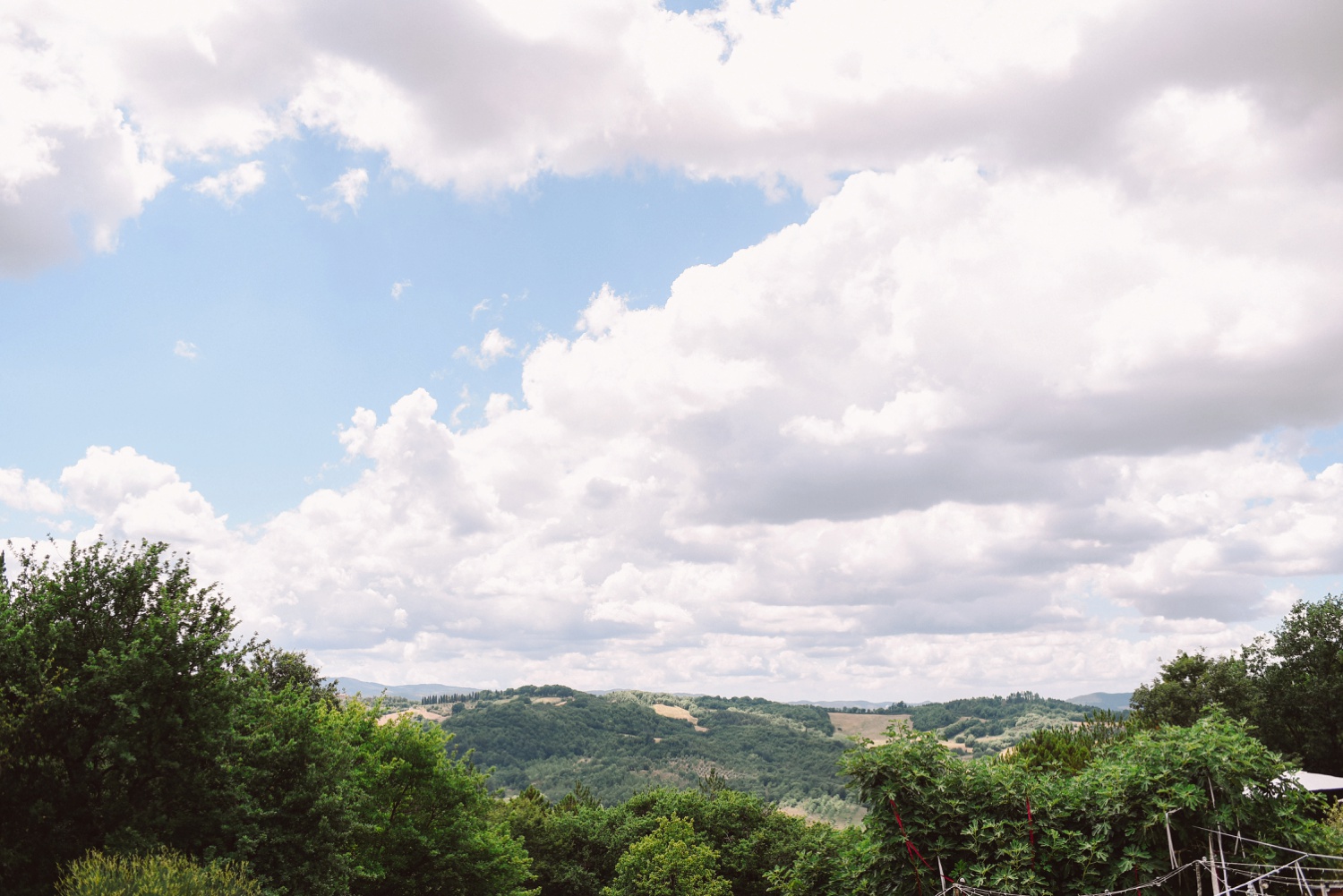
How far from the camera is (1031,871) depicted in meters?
22.3

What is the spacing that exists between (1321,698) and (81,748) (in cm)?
6922

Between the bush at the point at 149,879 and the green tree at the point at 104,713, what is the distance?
1.76m

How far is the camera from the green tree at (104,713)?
22.0 meters

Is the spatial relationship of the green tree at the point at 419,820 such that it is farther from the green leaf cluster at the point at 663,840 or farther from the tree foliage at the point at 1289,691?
the tree foliage at the point at 1289,691

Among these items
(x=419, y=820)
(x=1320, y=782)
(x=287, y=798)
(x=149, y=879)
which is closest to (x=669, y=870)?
(x=419, y=820)

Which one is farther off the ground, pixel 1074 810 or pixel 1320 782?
pixel 1074 810

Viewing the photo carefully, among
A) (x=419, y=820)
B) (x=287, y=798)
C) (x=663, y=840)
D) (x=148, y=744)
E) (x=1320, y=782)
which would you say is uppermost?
(x=148, y=744)

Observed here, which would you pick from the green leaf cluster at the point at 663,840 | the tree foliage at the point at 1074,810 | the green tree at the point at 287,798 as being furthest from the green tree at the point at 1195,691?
the green tree at the point at 287,798

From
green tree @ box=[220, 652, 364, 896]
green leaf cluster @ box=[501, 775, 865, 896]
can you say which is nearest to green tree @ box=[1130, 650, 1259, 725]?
green leaf cluster @ box=[501, 775, 865, 896]

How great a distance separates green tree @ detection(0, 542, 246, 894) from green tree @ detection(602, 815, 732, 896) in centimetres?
2398

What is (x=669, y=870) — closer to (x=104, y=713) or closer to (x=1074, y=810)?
(x=1074, y=810)

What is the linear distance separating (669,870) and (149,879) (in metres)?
29.4

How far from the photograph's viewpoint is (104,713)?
23.0 metres

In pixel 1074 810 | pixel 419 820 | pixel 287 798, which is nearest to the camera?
pixel 1074 810
